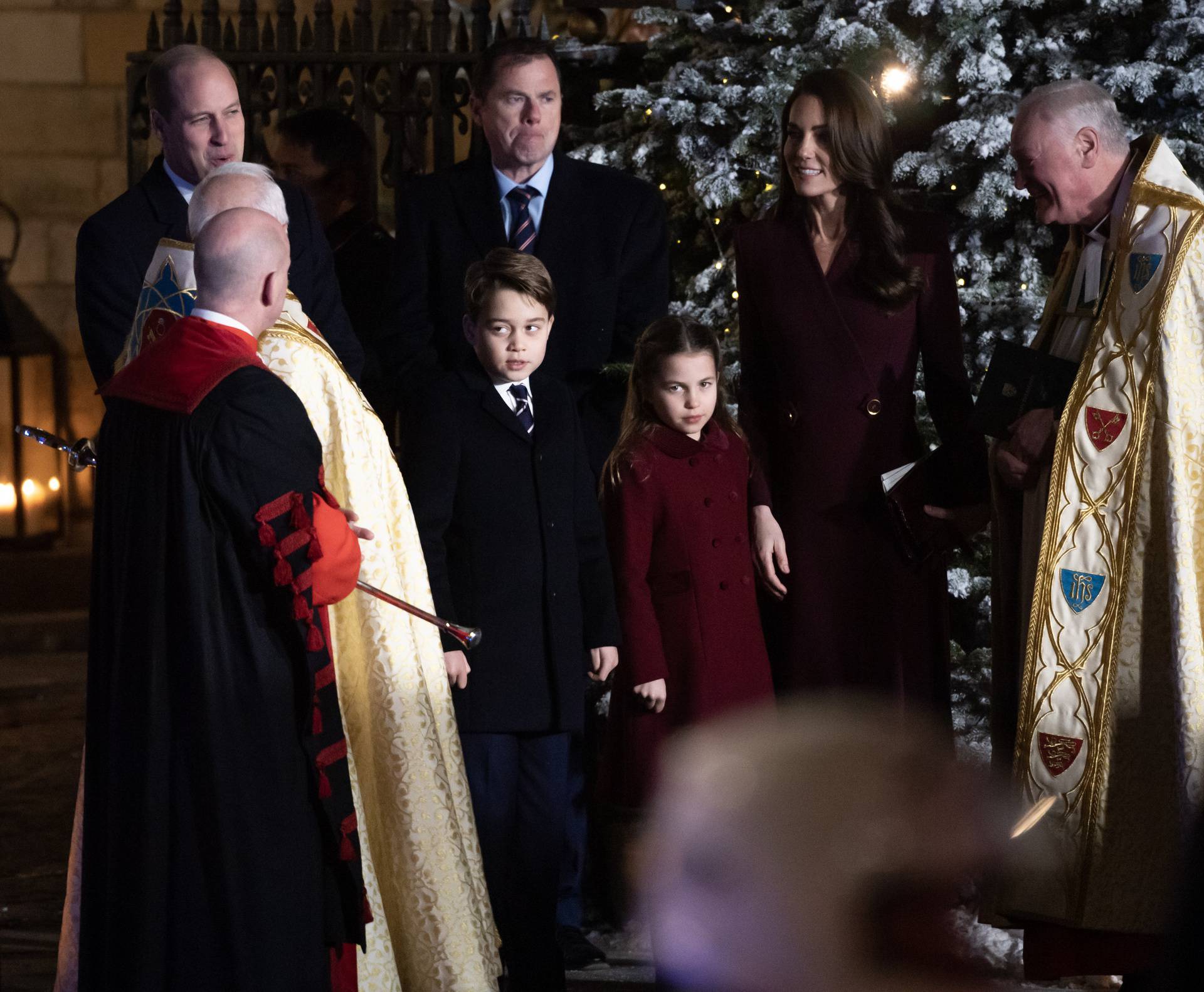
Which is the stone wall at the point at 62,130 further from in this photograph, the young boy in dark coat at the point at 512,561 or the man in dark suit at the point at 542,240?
the young boy in dark coat at the point at 512,561

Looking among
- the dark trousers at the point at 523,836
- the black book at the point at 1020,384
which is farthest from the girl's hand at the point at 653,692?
the black book at the point at 1020,384

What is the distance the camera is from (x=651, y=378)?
11.8ft

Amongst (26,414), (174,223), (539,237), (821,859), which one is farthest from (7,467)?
(821,859)

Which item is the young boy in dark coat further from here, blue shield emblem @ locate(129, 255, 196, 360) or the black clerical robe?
the black clerical robe

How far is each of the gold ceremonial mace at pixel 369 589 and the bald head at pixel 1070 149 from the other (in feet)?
5.00

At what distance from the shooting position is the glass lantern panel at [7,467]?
28.7 feet

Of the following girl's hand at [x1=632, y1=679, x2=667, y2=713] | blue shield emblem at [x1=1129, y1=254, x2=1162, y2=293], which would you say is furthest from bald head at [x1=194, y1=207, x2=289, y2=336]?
blue shield emblem at [x1=1129, y1=254, x2=1162, y2=293]

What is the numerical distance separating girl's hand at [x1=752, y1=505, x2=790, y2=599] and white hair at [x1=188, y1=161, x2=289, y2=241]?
1281 millimetres

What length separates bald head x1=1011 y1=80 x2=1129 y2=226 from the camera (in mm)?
3377

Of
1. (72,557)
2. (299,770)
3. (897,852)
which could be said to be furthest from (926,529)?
(72,557)

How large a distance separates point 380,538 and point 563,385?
0.70 metres

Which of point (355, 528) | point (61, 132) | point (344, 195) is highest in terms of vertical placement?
point (61, 132)

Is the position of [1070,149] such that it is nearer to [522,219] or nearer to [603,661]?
[522,219]

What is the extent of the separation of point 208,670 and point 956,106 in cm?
293
